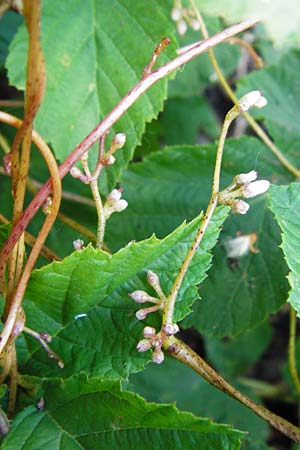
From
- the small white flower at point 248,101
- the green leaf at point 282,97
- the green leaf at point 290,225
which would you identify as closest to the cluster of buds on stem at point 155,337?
the green leaf at point 290,225

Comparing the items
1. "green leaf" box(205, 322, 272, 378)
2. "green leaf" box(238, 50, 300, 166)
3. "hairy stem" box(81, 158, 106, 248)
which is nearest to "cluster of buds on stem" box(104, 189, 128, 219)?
"hairy stem" box(81, 158, 106, 248)

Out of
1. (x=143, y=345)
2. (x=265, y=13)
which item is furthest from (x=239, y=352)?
(x=265, y=13)

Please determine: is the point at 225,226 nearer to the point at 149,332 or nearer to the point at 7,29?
the point at 149,332

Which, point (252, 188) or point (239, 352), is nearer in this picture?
point (252, 188)

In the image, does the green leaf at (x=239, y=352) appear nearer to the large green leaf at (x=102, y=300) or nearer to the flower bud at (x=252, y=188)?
the large green leaf at (x=102, y=300)

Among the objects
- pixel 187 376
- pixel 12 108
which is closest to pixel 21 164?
pixel 12 108

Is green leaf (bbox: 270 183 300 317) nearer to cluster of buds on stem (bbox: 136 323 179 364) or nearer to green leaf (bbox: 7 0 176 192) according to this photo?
cluster of buds on stem (bbox: 136 323 179 364)
